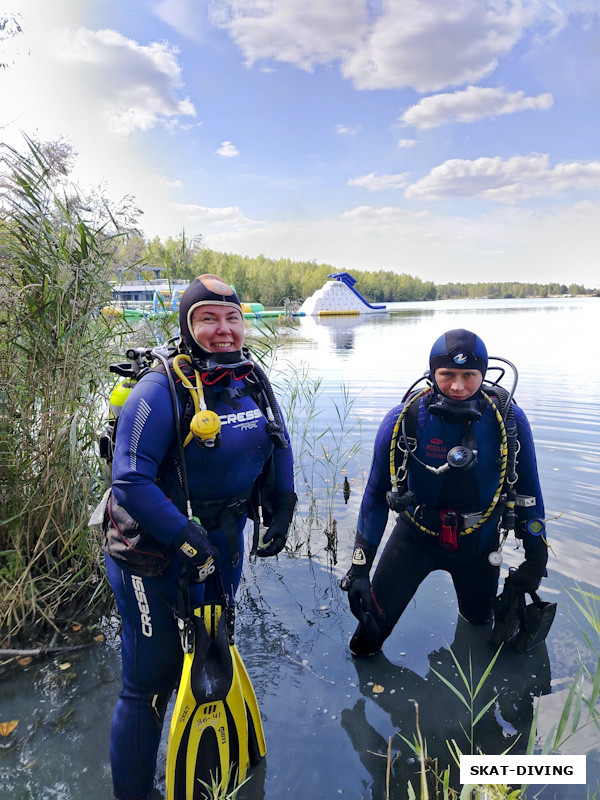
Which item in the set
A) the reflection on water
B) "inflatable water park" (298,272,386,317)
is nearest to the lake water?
the reflection on water

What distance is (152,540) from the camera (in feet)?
6.31

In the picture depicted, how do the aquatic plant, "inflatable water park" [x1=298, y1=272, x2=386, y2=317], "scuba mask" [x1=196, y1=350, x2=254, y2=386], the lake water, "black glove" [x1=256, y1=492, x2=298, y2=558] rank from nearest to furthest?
the aquatic plant → "scuba mask" [x1=196, y1=350, x2=254, y2=386] → the lake water → "black glove" [x1=256, y1=492, x2=298, y2=558] → "inflatable water park" [x1=298, y1=272, x2=386, y2=317]

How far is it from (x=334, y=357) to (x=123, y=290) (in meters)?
13.9

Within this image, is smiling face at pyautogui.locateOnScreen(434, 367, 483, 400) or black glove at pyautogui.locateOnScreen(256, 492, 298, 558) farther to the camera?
smiling face at pyautogui.locateOnScreen(434, 367, 483, 400)

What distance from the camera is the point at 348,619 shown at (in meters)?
3.45

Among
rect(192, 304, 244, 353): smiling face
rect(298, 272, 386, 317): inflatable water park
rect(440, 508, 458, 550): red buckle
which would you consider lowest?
rect(440, 508, 458, 550): red buckle

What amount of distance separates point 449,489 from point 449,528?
0.73ft

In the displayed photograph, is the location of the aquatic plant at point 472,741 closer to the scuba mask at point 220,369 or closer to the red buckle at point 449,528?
the red buckle at point 449,528

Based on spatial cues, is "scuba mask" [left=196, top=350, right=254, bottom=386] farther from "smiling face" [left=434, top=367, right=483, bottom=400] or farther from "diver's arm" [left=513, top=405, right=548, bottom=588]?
"diver's arm" [left=513, top=405, right=548, bottom=588]

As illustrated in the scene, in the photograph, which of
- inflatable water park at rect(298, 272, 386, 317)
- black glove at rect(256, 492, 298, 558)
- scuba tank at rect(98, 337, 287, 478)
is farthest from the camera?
inflatable water park at rect(298, 272, 386, 317)

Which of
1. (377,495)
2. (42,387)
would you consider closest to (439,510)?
(377,495)

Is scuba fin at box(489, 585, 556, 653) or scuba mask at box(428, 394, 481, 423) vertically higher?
scuba mask at box(428, 394, 481, 423)

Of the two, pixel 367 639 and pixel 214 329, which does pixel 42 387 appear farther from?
pixel 367 639

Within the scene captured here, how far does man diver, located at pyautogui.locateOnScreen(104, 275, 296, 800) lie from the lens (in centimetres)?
188
